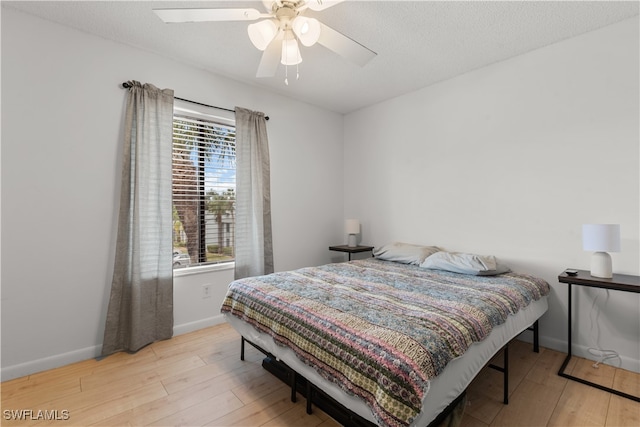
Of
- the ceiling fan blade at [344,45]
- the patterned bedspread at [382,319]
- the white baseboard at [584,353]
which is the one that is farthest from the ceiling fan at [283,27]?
the white baseboard at [584,353]

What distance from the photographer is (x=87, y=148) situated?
94.7 inches

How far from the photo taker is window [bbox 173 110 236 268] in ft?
9.76

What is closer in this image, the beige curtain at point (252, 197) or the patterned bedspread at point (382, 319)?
the patterned bedspread at point (382, 319)

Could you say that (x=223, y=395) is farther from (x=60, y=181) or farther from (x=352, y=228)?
(x=352, y=228)

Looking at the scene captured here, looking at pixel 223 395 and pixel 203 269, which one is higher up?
pixel 203 269

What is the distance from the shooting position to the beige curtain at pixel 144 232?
249cm

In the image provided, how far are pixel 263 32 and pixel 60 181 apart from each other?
1.91 m

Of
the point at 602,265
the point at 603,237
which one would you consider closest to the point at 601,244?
the point at 603,237

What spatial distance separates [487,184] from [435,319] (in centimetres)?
200

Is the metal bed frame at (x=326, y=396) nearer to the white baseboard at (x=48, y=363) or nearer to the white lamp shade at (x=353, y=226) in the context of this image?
the white baseboard at (x=48, y=363)

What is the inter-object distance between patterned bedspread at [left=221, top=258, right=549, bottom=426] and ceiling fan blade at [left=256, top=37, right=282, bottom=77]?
160 centimetres

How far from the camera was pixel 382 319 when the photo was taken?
5.03ft

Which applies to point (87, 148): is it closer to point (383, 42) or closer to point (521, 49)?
point (383, 42)

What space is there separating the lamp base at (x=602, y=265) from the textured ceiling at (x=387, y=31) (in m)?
1.76
